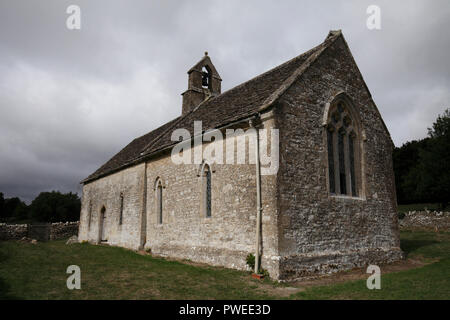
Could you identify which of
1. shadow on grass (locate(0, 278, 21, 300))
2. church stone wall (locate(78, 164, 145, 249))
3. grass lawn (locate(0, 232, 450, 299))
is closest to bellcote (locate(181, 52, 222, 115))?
church stone wall (locate(78, 164, 145, 249))

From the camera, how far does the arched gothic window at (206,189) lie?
13.1m

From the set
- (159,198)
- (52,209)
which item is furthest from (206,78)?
(52,209)

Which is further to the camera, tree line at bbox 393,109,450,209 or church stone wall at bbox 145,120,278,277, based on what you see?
tree line at bbox 393,109,450,209

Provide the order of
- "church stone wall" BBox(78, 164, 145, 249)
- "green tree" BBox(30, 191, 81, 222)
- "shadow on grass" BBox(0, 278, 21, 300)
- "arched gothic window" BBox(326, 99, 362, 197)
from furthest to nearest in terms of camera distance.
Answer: "green tree" BBox(30, 191, 81, 222) < "church stone wall" BBox(78, 164, 145, 249) < "arched gothic window" BBox(326, 99, 362, 197) < "shadow on grass" BBox(0, 278, 21, 300)

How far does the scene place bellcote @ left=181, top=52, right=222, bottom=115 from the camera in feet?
72.2

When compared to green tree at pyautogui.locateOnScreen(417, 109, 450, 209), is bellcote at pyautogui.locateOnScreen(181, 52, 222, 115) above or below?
above

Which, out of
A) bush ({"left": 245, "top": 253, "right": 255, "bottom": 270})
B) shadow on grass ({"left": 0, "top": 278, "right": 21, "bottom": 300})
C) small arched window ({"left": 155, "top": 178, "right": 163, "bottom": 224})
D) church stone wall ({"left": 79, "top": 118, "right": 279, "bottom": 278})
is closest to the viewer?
shadow on grass ({"left": 0, "top": 278, "right": 21, "bottom": 300})

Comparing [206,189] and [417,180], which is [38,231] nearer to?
[206,189]

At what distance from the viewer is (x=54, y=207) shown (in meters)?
68.5

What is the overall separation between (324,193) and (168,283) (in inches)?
244

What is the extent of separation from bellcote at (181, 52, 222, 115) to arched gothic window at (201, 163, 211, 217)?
939 cm

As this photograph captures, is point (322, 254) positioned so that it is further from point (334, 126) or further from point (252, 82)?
point (252, 82)

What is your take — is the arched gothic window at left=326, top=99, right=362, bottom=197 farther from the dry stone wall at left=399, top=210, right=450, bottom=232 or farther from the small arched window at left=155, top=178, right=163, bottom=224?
the dry stone wall at left=399, top=210, right=450, bottom=232
